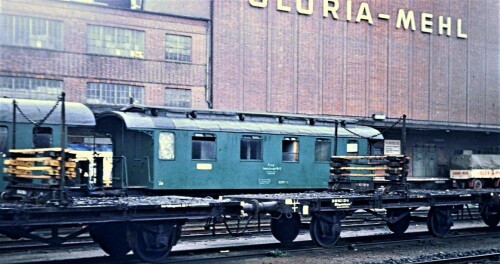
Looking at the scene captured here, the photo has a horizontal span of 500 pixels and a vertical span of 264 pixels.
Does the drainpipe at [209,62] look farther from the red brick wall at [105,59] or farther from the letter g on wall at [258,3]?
the letter g on wall at [258,3]

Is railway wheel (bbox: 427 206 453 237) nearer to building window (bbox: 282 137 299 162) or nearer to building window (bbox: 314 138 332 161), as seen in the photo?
building window (bbox: 282 137 299 162)

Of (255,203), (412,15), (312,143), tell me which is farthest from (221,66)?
(255,203)

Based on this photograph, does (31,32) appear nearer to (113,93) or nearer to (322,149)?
(113,93)

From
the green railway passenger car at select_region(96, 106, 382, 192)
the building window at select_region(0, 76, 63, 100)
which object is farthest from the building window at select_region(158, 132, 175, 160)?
the building window at select_region(0, 76, 63, 100)

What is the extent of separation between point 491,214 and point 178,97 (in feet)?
54.6

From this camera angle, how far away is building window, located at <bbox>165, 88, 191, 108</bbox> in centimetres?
2994

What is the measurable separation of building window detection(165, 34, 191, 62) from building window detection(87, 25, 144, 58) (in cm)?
141

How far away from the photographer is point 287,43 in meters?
33.2

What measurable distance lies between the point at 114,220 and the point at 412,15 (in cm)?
3142

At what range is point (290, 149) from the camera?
69.6 feet

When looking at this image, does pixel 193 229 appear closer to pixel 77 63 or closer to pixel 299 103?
pixel 77 63

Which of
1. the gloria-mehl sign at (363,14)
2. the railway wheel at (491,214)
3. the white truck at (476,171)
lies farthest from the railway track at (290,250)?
the white truck at (476,171)

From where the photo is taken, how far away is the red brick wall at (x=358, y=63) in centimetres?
3180

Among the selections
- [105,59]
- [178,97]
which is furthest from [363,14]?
[105,59]
